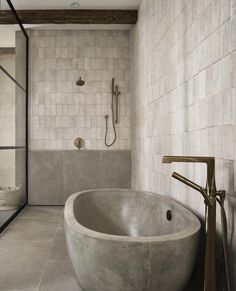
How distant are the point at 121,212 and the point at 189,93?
1.23 meters

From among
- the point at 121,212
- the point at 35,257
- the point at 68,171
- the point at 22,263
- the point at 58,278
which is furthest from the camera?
the point at 68,171

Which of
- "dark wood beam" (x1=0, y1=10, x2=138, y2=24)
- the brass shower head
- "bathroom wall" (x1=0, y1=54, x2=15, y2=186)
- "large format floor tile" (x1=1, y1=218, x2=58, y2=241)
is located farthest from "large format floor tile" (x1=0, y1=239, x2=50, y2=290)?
"dark wood beam" (x1=0, y1=10, x2=138, y2=24)

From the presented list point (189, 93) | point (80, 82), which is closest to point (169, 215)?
point (189, 93)

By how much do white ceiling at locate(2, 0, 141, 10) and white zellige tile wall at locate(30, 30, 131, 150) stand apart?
1.91 ft

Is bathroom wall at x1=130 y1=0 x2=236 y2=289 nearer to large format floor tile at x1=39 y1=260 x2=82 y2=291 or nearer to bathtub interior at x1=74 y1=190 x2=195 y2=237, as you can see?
bathtub interior at x1=74 y1=190 x2=195 y2=237

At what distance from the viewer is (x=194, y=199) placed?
176 centimetres

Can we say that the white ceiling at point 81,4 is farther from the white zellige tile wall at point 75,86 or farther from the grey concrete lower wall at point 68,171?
the grey concrete lower wall at point 68,171

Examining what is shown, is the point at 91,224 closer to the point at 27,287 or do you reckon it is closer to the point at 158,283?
the point at 27,287

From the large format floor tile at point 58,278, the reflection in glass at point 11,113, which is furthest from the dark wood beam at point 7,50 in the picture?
the large format floor tile at point 58,278

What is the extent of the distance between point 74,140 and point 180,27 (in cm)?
270

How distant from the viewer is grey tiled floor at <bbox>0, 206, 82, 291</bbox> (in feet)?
6.28

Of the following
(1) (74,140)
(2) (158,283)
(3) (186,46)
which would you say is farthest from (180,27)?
(1) (74,140)

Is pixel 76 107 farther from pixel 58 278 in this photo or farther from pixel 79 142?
pixel 58 278

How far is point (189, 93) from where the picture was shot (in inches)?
72.6
